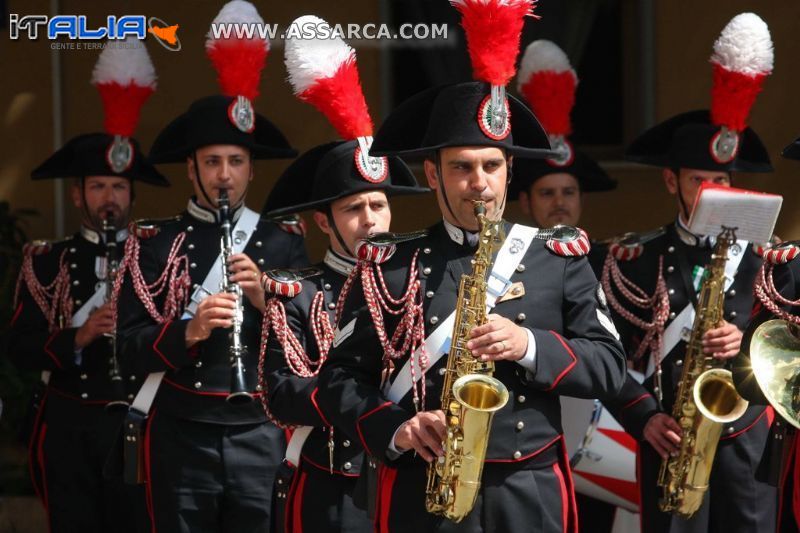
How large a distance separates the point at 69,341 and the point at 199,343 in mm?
956

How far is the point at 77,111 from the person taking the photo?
8484 millimetres

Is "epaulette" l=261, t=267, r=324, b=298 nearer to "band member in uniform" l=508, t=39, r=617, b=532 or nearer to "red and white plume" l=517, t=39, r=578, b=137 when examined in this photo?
"band member in uniform" l=508, t=39, r=617, b=532

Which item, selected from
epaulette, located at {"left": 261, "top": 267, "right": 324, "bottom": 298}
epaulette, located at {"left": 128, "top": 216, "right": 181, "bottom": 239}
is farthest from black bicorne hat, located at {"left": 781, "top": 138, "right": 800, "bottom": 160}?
epaulette, located at {"left": 128, "top": 216, "right": 181, "bottom": 239}

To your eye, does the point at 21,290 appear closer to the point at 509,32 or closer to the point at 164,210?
the point at 164,210

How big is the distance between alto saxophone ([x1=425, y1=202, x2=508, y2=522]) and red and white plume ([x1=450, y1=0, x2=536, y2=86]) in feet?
1.55

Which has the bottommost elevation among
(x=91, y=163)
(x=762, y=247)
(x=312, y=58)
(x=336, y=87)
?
(x=762, y=247)

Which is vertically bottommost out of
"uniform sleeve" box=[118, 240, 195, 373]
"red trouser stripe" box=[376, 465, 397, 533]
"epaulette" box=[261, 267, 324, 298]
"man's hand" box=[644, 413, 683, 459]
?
"man's hand" box=[644, 413, 683, 459]

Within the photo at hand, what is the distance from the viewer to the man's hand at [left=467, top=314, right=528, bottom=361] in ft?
13.5

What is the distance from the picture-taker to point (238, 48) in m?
6.71

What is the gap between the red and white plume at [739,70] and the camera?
641 centimetres

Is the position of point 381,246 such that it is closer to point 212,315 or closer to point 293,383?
point 293,383

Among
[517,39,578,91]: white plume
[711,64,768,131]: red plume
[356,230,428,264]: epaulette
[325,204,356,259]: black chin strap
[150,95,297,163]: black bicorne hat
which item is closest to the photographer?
[356,230,428,264]: epaulette

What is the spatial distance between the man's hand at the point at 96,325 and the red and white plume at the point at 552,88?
231cm

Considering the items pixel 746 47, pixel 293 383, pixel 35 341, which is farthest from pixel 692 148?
pixel 35 341
